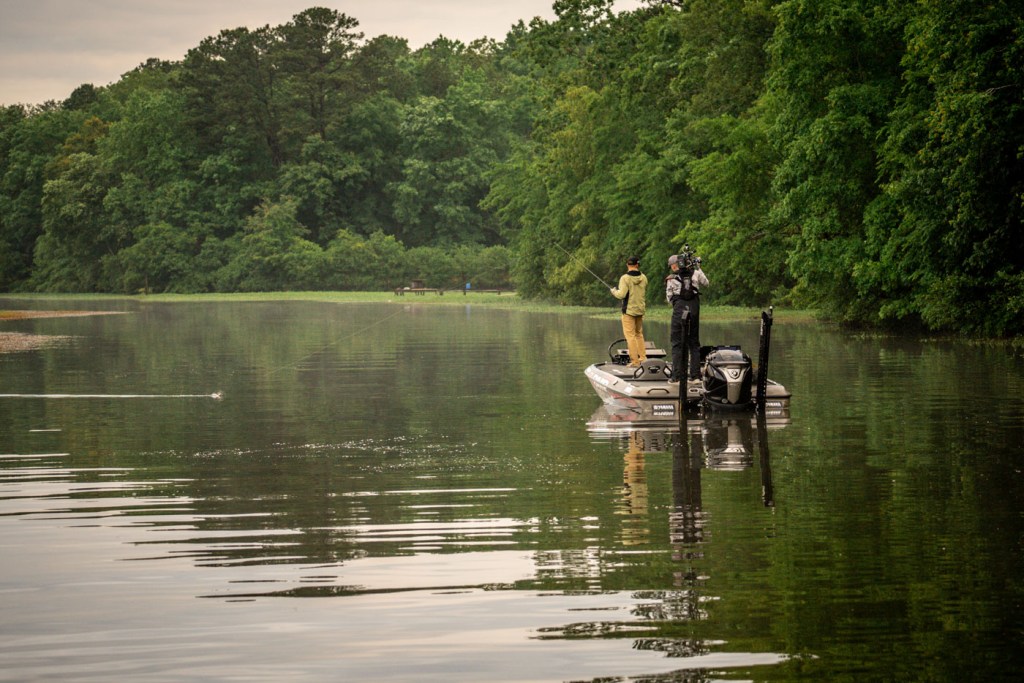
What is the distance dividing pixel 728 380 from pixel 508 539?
9650mm

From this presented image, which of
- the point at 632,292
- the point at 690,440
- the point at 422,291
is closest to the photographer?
the point at 690,440

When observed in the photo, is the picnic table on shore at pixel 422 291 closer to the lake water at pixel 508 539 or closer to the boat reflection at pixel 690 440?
the lake water at pixel 508 539

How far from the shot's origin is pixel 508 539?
1193cm

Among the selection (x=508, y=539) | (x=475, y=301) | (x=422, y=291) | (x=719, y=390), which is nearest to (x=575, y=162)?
(x=475, y=301)

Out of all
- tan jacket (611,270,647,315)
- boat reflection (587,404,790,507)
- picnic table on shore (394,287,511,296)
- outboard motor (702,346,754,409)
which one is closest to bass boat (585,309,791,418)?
outboard motor (702,346,754,409)

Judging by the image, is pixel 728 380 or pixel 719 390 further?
pixel 719 390

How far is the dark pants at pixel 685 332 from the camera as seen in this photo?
21609 millimetres

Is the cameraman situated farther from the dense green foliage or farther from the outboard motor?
the dense green foliage

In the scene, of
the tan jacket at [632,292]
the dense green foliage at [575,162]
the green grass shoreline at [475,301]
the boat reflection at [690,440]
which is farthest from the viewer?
the green grass shoreline at [475,301]

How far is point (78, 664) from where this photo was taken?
8.40 metres

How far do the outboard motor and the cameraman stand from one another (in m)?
0.48

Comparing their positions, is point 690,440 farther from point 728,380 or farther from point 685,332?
point 685,332

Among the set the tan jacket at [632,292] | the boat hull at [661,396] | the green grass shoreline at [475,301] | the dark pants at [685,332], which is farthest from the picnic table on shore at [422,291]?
the dark pants at [685,332]

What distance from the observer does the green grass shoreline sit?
58.4 m
